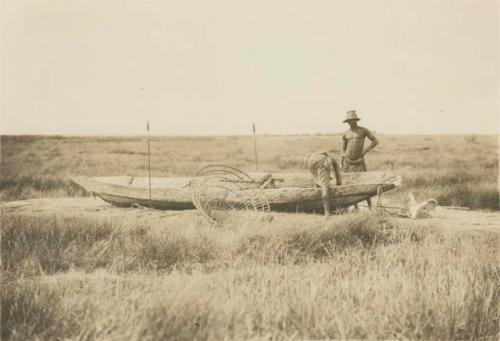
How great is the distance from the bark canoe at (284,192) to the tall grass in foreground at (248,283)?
3.66ft

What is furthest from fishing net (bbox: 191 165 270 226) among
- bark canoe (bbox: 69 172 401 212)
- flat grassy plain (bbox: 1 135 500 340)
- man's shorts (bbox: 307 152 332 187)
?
man's shorts (bbox: 307 152 332 187)

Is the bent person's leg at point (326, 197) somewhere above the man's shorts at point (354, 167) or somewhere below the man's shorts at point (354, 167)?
below

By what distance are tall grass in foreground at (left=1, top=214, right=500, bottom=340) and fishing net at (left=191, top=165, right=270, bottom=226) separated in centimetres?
86

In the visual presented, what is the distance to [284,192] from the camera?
7.68 metres

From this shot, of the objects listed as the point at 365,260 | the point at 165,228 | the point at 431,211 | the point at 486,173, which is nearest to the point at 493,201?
the point at 431,211

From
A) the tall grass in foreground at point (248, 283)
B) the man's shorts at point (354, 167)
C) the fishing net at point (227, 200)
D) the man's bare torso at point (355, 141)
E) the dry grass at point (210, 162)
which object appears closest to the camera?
the tall grass in foreground at point (248, 283)

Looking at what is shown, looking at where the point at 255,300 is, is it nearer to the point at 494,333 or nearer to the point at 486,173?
the point at 494,333

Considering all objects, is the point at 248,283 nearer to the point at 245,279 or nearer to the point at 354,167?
the point at 245,279

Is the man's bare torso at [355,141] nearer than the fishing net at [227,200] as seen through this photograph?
No

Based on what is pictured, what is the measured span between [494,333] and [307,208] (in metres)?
4.07

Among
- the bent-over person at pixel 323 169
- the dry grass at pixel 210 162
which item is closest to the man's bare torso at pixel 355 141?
the dry grass at pixel 210 162

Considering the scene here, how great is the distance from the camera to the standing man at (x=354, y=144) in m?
8.58
